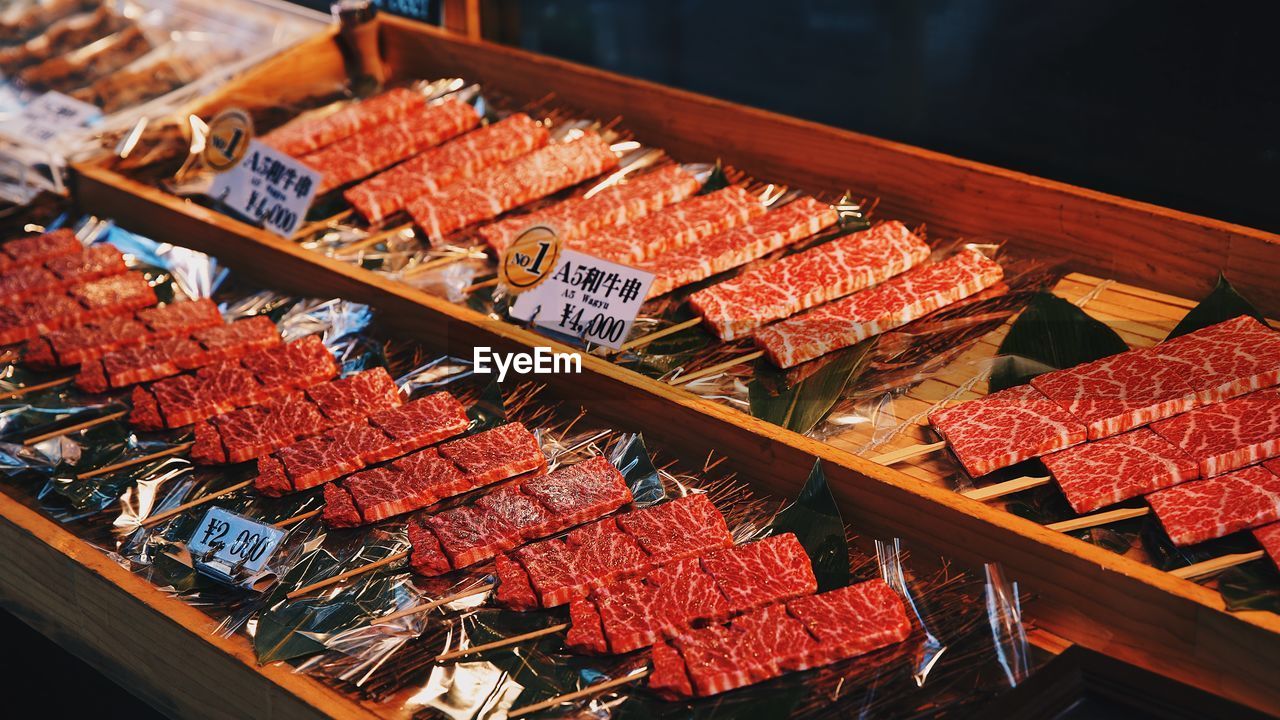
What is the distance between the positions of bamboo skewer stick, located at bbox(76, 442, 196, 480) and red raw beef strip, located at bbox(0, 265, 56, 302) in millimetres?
1343

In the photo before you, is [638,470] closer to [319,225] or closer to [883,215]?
[883,215]

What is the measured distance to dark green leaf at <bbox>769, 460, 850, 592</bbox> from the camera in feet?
10.3

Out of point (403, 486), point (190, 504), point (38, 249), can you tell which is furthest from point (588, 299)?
point (38, 249)

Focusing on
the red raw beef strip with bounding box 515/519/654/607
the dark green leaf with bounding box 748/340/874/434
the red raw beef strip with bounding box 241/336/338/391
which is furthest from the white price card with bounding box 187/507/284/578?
the dark green leaf with bounding box 748/340/874/434

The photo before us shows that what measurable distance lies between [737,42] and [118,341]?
2923mm

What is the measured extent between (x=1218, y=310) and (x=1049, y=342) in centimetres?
50

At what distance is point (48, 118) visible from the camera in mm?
5664

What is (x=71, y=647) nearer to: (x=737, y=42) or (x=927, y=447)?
(x=927, y=447)

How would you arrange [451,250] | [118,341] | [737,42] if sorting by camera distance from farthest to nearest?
[737,42] → [451,250] → [118,341]

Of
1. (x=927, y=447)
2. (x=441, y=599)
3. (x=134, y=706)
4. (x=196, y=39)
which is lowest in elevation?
(x=134, y=706)

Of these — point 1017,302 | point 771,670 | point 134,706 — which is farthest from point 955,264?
point 134,706

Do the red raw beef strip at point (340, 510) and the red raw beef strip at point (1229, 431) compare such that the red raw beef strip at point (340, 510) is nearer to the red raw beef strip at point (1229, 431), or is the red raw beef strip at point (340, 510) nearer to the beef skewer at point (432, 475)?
the beef skewer at point (432, 475)

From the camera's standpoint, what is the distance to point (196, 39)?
20.2 feet

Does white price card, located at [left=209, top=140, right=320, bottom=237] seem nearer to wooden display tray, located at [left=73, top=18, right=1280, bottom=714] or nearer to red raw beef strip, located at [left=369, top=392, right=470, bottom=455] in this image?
wooden display tray, located at [left=73, top=18, right=1280, bottom=714]
